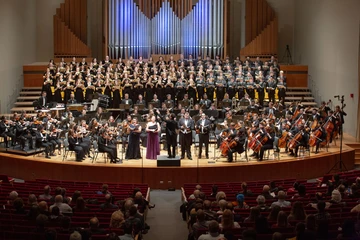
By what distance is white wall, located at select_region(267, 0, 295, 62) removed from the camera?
21016mm

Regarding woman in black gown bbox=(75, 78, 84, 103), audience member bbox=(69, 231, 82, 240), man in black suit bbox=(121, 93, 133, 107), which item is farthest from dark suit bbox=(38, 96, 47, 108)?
→ audience member bbox=(69, 231, 82, 240)

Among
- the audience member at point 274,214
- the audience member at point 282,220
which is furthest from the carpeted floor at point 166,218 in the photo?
the audience member at point 282,220

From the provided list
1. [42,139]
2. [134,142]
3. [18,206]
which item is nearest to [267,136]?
[134,142]

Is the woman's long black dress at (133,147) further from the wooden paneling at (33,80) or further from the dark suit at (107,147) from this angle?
the wooden paneling at (33,80)

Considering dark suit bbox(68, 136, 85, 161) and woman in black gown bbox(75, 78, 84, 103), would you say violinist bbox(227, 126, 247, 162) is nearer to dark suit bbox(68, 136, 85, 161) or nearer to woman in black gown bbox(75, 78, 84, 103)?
dark suit bbox(68, 136, 85, 161)

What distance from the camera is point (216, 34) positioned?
66.8 feet

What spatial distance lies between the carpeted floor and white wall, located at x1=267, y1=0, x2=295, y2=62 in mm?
10645

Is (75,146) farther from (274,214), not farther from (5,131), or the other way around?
(274,214)

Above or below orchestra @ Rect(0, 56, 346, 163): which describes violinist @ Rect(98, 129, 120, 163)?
below

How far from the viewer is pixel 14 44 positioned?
18469 millimetres

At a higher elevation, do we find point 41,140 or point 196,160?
point 41,140

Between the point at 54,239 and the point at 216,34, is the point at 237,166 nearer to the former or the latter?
the point at 54,239

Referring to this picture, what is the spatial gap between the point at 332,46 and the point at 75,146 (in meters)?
8.42

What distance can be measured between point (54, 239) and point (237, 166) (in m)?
7.31
